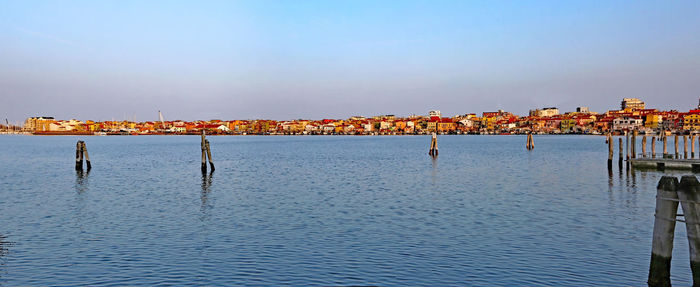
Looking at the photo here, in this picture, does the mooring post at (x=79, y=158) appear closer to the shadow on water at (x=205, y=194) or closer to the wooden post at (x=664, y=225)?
the shadow on water at (x=205, y=194)

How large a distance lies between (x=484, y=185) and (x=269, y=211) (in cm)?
1481

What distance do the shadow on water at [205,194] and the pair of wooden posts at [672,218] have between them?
15267 mm

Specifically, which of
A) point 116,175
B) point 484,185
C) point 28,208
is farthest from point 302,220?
point 116,175

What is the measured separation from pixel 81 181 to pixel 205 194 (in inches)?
488

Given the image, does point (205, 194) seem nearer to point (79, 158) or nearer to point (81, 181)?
point (81, 181)

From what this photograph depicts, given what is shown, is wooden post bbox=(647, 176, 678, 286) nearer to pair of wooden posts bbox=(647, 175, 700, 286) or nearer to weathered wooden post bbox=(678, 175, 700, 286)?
pair of wooden posts bbox=(647, 175, 700, 286)

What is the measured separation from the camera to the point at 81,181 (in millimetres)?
36375

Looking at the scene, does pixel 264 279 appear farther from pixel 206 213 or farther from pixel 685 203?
pixel 206 213

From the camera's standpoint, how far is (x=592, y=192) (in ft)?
93.9

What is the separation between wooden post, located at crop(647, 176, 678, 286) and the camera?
988 cm

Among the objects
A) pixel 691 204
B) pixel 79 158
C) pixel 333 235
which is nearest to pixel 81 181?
pixel 79 158

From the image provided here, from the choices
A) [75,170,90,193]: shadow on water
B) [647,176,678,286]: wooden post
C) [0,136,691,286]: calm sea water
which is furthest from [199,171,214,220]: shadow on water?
[647,176,678,286]: wooden post

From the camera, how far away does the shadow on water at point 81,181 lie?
31.6m

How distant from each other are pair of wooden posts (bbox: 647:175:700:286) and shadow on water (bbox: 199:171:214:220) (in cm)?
1527
